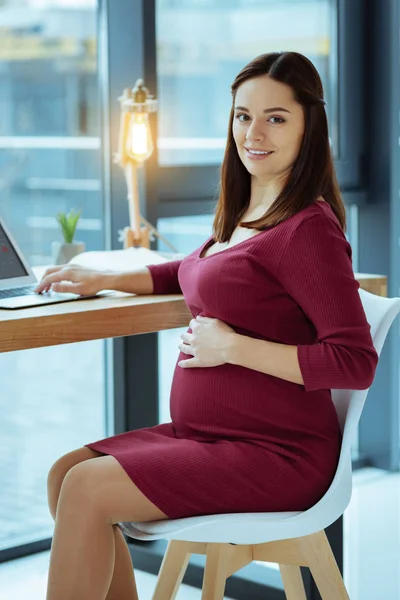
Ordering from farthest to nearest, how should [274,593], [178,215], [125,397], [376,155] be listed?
[376,155]
[178,215]
[125,397]
[274,593]

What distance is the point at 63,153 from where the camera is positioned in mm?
2699

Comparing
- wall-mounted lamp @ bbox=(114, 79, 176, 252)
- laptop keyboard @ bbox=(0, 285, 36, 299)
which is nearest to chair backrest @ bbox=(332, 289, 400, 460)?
laptop keyboard @ bbox=(0, 285, 36, 299)

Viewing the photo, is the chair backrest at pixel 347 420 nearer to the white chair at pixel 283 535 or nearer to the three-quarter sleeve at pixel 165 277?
the white chair at pixel 283 535

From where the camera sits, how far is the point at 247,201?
1.92 meters

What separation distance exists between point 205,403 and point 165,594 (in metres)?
0.41

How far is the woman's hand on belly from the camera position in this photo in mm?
1650

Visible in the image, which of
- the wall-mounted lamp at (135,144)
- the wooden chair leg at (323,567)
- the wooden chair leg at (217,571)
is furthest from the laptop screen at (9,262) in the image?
the wooden chair leg at (323,567)

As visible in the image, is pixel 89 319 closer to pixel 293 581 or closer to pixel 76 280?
pixel 76 280

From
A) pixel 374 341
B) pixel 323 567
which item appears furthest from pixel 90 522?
pixel 374 341

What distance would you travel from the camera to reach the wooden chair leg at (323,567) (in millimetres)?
1689

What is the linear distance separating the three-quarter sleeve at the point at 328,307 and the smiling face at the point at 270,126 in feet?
→ 0.63

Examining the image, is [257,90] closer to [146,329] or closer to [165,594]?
[146,329]

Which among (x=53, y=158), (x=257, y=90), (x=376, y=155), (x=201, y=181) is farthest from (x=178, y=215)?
(x=257, y=90)

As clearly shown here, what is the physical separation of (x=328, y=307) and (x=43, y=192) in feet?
4.27
